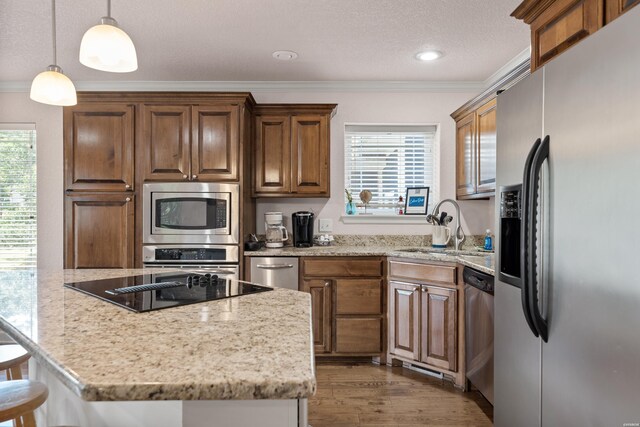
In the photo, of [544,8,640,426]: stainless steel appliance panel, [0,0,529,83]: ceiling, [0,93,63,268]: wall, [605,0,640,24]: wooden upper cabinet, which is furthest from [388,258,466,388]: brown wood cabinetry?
[0,93,63,268]: wall

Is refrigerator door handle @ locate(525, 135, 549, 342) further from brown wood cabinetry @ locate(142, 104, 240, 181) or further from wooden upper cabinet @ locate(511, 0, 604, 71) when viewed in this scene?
brown wood cabinetry @ locate(142, 104, 240, 181)

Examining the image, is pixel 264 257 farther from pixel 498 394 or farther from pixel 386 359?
pixel 498 394

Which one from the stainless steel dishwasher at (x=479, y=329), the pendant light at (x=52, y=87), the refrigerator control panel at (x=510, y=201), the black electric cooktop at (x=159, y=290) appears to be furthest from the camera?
the stainless steel dishwasher at (x=479, y=329)

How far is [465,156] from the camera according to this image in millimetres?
3258

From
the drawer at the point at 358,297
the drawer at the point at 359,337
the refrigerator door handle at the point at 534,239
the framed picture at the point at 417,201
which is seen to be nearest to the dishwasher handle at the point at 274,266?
the drawer at the point at 358,297

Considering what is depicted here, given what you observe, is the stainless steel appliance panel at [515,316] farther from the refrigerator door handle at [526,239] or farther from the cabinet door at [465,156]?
the cabinet door at [465,156]

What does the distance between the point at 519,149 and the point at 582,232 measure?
484 millimetres

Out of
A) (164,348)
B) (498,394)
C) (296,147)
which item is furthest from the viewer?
(296,147)

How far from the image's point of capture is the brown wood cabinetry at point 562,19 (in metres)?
1.28

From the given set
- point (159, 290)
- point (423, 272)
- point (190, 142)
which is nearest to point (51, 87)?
point (159, 290)

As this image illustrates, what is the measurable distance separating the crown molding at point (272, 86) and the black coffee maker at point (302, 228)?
1.21 metres

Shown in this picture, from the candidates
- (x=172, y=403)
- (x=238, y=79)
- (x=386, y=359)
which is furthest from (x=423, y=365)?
(x=238, y=79)

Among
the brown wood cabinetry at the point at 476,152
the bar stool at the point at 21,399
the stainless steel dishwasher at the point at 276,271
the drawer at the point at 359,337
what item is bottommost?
the drawer at the point at 359,337

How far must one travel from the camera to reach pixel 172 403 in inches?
40.5
